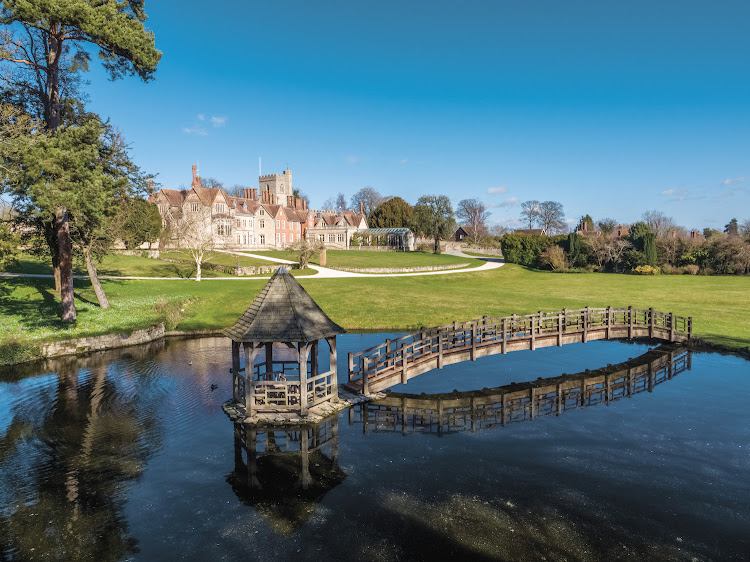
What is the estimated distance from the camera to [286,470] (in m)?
12.4

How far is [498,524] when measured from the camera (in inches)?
389

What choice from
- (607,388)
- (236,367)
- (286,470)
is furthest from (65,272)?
(607,388)

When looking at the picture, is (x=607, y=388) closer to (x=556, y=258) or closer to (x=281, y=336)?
(x=281, y=336)

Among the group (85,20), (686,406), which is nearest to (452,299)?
(686,406)

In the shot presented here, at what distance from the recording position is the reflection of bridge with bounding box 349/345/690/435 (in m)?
15.7

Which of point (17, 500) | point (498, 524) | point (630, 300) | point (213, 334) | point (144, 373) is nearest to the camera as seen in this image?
point (498, 524)

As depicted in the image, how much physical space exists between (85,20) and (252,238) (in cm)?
6354

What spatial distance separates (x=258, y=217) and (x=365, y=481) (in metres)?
79.2

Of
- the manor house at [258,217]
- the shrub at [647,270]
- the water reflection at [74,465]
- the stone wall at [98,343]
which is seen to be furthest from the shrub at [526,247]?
the water reflection at [74,465]

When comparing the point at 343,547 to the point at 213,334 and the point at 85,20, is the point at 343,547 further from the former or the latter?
the point at 85,20

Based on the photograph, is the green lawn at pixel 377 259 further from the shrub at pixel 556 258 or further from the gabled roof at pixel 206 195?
the gabled roof at pixel 206 195

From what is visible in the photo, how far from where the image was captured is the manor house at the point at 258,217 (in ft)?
240

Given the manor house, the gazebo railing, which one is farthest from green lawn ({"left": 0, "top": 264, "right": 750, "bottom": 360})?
the manor house

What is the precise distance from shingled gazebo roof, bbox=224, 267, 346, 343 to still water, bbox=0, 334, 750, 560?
3137mm
